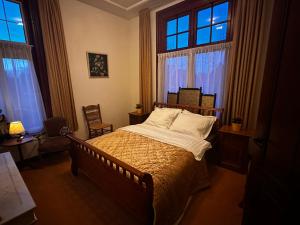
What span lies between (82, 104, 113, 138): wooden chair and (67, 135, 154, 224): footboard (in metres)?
1.19

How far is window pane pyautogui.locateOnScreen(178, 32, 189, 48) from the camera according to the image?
120 inches

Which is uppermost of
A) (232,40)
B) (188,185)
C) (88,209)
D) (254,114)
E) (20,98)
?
(232,40)

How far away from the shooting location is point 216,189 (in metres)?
2.07

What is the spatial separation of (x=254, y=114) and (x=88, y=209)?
2.70m

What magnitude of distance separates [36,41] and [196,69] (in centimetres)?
284

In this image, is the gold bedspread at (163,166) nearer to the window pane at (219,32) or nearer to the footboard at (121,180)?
the footboard at (121,180)

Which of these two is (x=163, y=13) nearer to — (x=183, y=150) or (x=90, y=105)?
(x=90, y=105)

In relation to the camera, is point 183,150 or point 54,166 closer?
point 183,150

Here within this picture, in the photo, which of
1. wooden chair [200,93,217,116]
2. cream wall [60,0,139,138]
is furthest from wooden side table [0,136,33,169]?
wooden chair [200,93,217,116]

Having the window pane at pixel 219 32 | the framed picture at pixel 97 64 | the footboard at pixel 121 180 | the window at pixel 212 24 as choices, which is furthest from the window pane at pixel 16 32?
the window pane at pixel 219 32

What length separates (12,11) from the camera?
247cm

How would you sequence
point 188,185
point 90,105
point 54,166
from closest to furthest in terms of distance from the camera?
1. point 188,185
2. point 54,166
3. point 90,105

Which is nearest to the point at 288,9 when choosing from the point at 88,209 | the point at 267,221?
the point at 267,221

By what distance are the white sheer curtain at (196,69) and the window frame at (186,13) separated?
0.14 m
